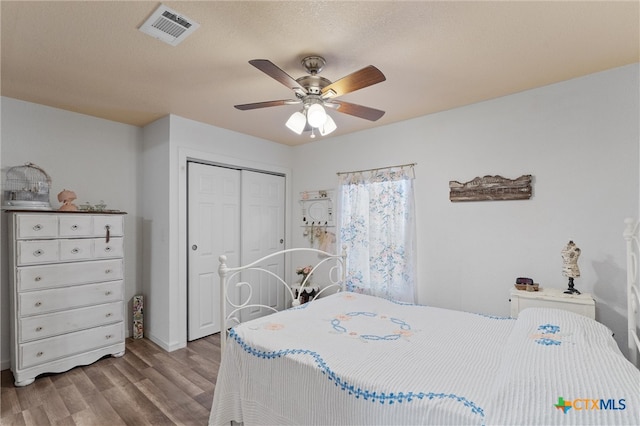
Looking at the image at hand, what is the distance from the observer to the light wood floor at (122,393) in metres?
2.07

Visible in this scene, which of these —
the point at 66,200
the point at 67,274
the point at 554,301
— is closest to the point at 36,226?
the point at 66,200

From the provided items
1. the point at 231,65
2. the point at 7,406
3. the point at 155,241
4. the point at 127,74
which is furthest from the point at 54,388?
the point at 231,65

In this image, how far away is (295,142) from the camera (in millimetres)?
4262

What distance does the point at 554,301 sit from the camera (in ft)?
7.19

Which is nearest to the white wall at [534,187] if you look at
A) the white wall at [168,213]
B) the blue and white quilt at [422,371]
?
the blue and white quilt at [422,371]

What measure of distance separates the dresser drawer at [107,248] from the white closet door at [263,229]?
1.28 metres

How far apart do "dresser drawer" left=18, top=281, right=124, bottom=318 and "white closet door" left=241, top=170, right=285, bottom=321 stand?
1349 millimetres

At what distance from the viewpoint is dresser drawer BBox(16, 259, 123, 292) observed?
2529 mm

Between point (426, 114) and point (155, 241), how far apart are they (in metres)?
3.13

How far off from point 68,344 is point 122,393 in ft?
2.66

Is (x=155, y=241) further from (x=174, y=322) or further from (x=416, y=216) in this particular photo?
(x=416, y=216)

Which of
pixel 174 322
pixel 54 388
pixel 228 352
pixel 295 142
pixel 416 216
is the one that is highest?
pixel 295 142

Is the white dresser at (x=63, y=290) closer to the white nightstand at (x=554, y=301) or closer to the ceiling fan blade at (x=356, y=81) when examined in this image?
the ceiling fan blade at (x=356, y=81)

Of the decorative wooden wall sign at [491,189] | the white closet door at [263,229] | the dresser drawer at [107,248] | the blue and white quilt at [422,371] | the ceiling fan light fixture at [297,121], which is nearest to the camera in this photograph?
the blue and white quilt at [422,371]
